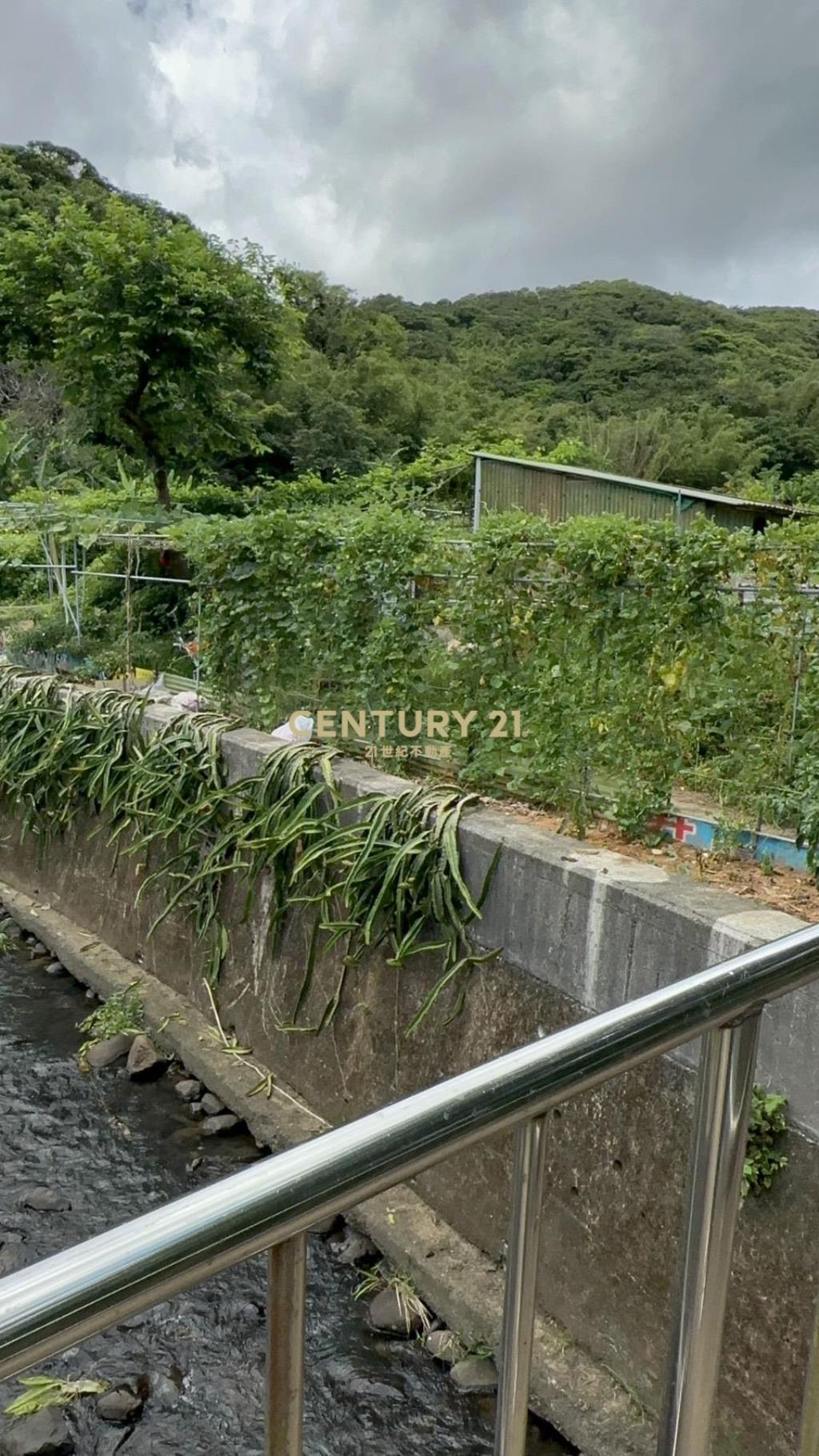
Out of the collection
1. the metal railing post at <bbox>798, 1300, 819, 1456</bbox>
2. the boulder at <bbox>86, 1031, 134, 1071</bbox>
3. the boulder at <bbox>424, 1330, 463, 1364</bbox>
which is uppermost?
the metal railing post at <bbox>798, 1300, 819, 1456</bbox>

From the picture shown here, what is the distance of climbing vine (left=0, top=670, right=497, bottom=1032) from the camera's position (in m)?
2.97

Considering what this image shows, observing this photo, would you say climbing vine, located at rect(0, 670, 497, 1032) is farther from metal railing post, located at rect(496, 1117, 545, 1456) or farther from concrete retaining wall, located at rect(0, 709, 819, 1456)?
metal railing post, located at rect(496, 1117, 545, 1456)

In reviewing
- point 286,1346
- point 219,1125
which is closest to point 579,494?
point 219,1125

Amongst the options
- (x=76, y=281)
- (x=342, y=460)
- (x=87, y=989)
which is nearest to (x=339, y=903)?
(x=87, y=989)

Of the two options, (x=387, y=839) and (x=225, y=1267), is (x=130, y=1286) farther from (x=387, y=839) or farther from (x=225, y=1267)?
(x=387, y=839)

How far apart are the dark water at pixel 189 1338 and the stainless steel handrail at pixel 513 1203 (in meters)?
1.05

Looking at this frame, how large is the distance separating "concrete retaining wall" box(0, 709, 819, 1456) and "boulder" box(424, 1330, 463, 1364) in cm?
26

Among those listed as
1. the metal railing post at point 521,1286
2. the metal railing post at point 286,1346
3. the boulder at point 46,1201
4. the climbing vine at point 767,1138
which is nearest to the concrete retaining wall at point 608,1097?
the climbing vine at point 767,1138

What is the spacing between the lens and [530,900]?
8.84ft

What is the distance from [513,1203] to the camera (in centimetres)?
82

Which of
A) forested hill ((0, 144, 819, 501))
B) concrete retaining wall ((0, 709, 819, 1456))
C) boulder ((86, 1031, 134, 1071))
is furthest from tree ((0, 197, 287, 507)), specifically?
concrete retaining wall ((0, 709, 819, 1456))

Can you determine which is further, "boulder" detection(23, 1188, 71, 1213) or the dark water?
"boulder" detection(23, 1188, 71, 1213)

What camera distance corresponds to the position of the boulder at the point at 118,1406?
2391mm

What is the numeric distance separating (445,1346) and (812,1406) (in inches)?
75.5
